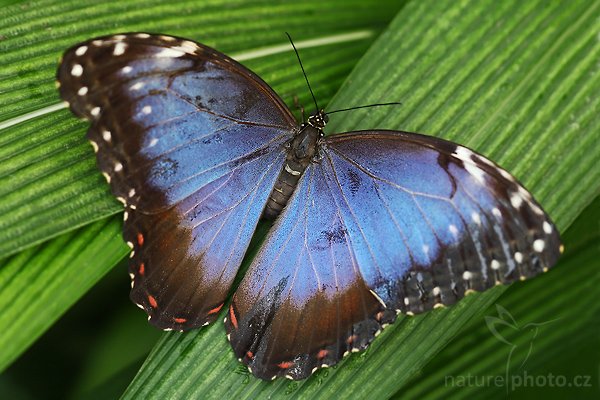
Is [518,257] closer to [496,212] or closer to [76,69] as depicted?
[496,212]

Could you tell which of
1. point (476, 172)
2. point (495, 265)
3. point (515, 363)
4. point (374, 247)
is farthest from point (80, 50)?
point (515, 363)

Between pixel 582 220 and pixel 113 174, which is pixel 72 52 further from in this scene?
pixel 582 220

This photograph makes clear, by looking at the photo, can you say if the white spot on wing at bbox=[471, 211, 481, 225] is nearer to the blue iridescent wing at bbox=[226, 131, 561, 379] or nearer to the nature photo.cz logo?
the blue iridescent wing at bbox=[226, 131, 561, 379]

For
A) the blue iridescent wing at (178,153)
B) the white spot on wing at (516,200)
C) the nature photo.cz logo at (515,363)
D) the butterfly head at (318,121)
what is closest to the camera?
the white spot on wing at (516,200)

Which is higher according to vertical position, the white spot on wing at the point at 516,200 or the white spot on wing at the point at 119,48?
the white spot on wing at the point at 516,200

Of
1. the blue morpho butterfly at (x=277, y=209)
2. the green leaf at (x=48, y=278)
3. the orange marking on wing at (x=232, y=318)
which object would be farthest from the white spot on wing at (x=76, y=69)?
the orange marking on wing at (x=232, y=318)

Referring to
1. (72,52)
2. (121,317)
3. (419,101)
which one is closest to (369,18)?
(419,101)

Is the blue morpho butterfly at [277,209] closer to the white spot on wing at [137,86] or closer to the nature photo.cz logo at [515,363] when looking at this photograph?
the white spot on wing at [137,86]
